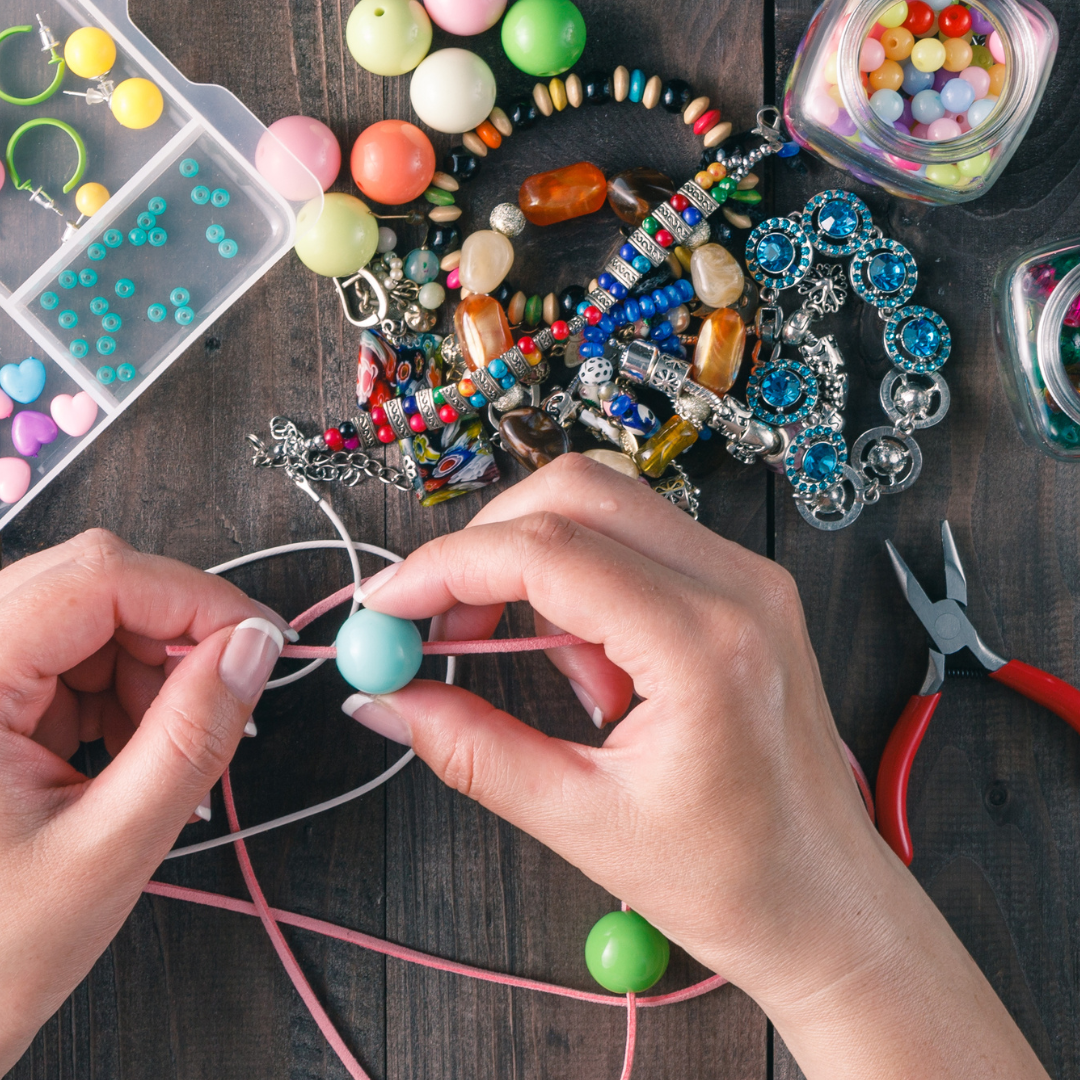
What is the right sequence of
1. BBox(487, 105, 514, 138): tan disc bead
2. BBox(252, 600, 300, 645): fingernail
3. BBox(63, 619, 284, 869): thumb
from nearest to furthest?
BBox(63, 619, 284, 869): thumb
BBox(252, 600, 300, 645): fingernail
BBox(487, 105, 514, 138): tan disc bead

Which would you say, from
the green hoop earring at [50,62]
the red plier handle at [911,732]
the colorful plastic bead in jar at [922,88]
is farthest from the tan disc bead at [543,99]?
the red plier handle at [911,732]

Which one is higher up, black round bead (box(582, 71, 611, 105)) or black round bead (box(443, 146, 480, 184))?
black round bead (box(443, 146, 480, 184))

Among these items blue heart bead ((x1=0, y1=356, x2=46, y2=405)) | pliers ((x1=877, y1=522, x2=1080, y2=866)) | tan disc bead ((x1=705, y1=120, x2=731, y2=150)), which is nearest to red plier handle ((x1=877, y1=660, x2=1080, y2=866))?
pliers ((x1=877, y1=522, x2=1080, y2=866))

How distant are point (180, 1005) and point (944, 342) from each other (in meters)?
0.99

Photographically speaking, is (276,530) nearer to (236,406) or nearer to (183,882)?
(236,406)

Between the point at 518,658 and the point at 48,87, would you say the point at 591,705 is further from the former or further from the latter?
the point at 48,87

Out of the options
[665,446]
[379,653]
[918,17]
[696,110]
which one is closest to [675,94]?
[696,110]

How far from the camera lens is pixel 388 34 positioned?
0.81 metres

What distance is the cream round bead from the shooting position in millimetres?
813

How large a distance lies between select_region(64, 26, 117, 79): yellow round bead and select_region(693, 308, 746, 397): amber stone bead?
62 centimetres

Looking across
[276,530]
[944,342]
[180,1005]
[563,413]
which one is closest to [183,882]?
[180,1005]

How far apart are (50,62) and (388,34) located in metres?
0.33

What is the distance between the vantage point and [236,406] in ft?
2.82

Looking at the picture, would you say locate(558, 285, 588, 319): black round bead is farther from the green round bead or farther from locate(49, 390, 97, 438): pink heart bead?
the green round bead
